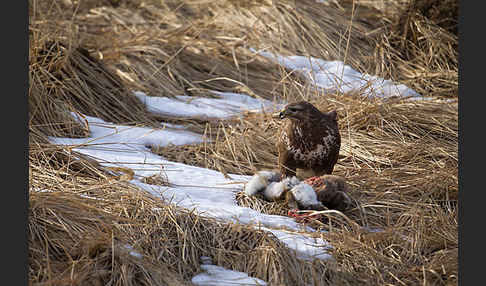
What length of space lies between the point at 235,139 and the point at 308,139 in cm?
102

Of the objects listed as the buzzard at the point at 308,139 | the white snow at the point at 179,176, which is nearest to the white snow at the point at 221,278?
the white snow at the point at 179,176

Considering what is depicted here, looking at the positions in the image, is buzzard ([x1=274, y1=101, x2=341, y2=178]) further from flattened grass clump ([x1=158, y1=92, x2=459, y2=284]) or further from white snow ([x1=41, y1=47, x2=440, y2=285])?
white snow ([x1=41, y1=47, x2=440, y2=285])

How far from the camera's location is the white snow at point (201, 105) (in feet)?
18.2

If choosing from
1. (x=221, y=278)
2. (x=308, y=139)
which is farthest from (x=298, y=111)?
(x=221, y=278)

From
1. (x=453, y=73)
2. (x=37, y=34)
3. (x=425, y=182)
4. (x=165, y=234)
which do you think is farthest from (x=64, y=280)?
(x=453, y=73)

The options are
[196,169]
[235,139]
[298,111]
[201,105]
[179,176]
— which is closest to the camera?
[298,111]

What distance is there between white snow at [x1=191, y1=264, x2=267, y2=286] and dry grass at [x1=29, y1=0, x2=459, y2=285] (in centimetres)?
5

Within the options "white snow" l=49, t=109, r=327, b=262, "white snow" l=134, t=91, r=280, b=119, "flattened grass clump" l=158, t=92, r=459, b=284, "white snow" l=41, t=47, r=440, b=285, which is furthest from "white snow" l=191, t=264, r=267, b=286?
"white snow" l=134, t=91, r=280, b=119

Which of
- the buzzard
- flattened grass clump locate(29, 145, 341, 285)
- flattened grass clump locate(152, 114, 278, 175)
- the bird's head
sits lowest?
flattened grass clump locate(152, 114, 278, 175)

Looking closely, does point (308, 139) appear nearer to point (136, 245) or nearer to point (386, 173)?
point (386, 173)

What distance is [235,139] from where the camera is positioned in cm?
469

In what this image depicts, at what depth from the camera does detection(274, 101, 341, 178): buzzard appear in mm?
3771

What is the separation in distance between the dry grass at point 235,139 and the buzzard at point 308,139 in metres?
0.29

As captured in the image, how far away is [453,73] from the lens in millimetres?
6195
